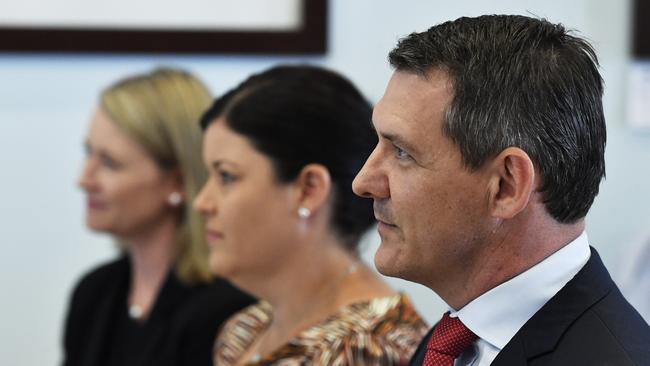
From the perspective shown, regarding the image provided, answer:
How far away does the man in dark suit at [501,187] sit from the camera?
1.19 meters

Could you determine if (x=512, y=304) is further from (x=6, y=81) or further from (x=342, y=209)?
(x=6, y=81)

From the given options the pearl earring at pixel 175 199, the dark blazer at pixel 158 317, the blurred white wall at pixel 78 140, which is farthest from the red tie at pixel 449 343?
the pearl earring at pixel 175 199

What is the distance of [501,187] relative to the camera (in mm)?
1216

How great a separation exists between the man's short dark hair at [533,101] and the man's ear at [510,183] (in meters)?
0.01

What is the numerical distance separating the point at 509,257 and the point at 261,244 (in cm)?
72

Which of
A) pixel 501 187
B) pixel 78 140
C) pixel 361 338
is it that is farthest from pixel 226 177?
pixel 78 140

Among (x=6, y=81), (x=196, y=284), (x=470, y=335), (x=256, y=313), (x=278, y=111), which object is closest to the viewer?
(x=470, y=335)

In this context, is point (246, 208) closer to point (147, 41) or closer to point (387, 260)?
point (387, 260)

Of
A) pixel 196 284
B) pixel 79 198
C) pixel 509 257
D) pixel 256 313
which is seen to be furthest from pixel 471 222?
pixel 79 198

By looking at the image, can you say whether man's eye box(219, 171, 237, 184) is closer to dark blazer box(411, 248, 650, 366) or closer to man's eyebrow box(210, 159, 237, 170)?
man's eyebrow box(210, 159, 237, 170)

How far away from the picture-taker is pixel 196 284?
2.51 m

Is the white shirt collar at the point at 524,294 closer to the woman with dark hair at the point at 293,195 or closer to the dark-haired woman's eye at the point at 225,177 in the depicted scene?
the woman with dark hair at the point at 293,195

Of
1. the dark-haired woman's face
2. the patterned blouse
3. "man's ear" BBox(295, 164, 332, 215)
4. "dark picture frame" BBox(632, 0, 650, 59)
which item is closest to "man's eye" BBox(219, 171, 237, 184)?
the dark-haired woman's face

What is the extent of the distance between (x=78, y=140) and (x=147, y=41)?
0.33 meters
